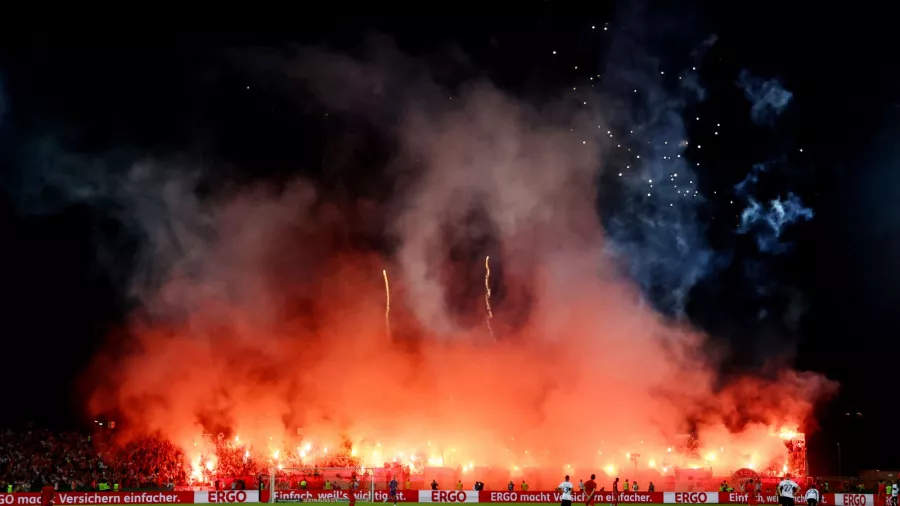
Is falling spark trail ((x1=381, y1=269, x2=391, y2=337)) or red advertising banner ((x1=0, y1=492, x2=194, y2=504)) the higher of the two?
falling spark trail ((x1=381, y1=269, x2=391, y2=337))

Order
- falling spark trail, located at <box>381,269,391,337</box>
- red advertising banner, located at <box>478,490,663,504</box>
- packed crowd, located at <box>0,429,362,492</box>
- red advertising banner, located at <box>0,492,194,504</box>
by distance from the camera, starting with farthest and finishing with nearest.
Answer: falling spark trail, located at <box>381,269,391,337</box>, packed crowd, located at <box>0,429,362,492</box>, red advertising banner, located at <box>478,490,663,504</box>, red advertising banner, located at <box>0,492,194,504</box>

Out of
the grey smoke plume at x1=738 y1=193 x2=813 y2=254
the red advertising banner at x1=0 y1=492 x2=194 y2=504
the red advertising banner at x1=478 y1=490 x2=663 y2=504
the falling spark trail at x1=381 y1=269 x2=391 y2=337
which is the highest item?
the grey smoke plume at x1=738 y1=193 x2=813 y2=254

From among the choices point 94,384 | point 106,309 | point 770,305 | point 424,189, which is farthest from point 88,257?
point 770,305

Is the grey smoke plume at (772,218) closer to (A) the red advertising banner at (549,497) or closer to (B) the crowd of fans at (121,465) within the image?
(B) the crowd of fans at (121,465)

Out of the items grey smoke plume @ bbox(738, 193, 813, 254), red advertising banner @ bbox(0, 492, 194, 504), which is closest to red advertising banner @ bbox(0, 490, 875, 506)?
red advertising banner @ bbox(0, 492, 194, 504)

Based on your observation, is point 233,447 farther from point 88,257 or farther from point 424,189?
point 424,189

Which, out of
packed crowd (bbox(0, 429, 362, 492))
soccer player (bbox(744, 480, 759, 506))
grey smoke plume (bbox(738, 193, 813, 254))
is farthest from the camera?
grey smoke plume (bbox(738, 193, 813, 254))

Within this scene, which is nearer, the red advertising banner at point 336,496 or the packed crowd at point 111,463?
the red advertising banner at point 336,496

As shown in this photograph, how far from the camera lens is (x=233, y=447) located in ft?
226

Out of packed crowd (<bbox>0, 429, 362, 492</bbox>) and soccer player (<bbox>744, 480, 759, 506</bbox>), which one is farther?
packed crowd (<bbox>0, 429, 362, 492</bbox>)

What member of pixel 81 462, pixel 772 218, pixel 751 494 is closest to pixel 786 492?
pixel 751 494

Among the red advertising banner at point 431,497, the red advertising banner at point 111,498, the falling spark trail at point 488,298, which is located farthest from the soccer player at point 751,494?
the red advertising banner at point 111,498

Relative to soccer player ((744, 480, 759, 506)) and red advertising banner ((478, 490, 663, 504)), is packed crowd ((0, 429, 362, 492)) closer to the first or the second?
red advertising banner ((478, 490, 663, 504))

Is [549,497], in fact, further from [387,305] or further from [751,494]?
[387,305]
